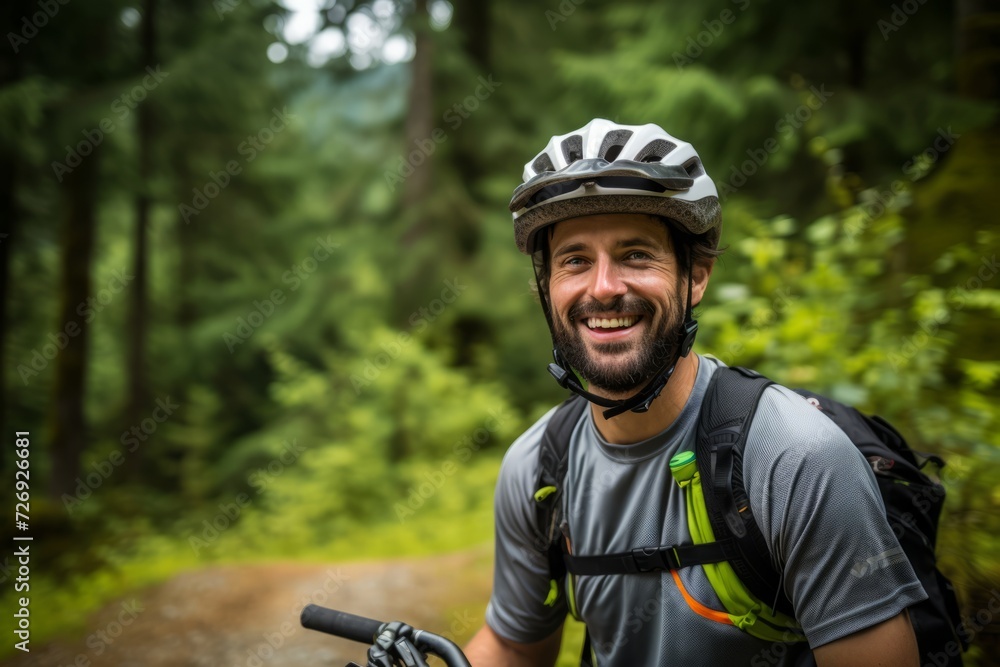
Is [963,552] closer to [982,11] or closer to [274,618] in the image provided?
[982,11]

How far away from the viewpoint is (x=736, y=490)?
200 cm

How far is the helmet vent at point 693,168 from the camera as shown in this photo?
2.51 meters

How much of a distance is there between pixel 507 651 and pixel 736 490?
1143mm

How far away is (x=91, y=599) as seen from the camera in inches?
265

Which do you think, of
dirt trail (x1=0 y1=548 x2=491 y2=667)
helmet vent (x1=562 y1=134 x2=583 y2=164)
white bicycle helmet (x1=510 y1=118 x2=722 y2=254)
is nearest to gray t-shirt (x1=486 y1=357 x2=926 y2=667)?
white bicycle helmet (x1=510 y1=118 x2=722 y2=254)

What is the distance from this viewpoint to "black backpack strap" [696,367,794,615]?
1950 mm

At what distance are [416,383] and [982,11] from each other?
7.54 m

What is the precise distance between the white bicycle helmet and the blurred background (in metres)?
2.39

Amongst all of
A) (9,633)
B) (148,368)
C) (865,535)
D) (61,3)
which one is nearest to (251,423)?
(148,368)

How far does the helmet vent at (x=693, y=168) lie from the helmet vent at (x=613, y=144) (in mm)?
234

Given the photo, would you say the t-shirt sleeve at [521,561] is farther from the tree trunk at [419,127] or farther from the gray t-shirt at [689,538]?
the tree trunk at [419,127]

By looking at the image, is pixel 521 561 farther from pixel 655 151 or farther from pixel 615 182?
pixel 655 151

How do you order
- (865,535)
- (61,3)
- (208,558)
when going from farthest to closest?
(61,3), (208,558), (865,535)

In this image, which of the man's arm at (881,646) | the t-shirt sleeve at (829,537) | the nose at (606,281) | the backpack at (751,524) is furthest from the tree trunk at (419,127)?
the man's arm at (881,646)
